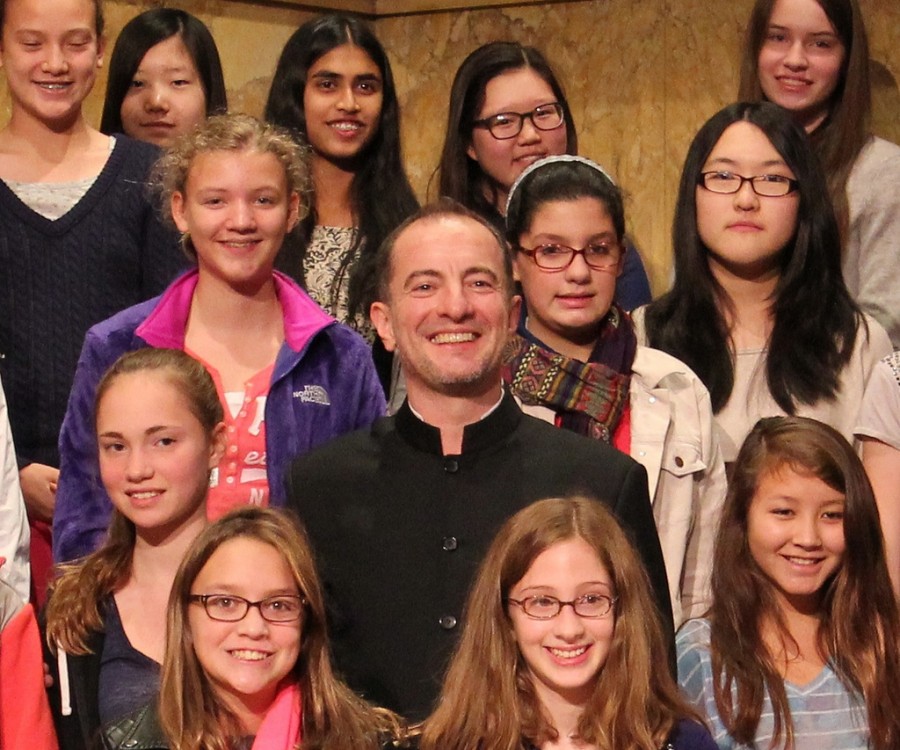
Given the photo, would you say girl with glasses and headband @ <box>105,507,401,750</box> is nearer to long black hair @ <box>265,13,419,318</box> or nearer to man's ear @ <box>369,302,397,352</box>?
man's ear @ <box>369,302,397,352</box>

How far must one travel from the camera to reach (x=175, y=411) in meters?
3.27

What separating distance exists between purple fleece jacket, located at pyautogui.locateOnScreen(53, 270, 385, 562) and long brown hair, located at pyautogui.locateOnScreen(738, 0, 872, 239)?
4.02 feet

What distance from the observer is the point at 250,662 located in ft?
9.55

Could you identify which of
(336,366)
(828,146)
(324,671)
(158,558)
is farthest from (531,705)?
(828,146)

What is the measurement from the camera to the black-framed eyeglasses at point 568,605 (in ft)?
9.55

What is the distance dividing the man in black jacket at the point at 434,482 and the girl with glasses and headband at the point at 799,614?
18 cm

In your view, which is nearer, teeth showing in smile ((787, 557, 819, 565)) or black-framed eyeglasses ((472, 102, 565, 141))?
teeth showing in smile ((787, 557, 819, 565))

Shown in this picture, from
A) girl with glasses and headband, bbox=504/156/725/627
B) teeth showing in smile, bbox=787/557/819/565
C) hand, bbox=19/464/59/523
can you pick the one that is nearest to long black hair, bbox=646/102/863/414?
girl with glasses and headband, bbox=504/156/725/627

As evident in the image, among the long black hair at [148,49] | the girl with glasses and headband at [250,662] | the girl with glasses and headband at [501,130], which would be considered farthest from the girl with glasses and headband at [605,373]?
the long black hair at [148,49]

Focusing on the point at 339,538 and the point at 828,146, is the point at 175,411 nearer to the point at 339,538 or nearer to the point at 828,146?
the point at 339,538

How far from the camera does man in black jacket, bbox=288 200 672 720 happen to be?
122 inches

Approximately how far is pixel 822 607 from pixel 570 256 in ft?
2.83

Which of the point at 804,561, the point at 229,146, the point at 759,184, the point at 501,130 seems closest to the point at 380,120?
the point at 501,130

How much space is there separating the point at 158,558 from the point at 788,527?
1124mm
